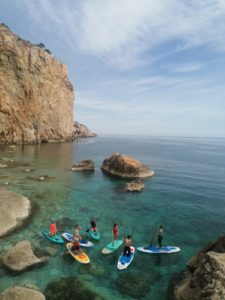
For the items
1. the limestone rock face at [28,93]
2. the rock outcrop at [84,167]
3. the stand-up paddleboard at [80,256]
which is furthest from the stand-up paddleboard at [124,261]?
the limestone rock face at [28,93]

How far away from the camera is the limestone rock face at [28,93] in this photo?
274 ft

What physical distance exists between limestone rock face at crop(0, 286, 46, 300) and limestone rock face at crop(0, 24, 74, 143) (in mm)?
76863

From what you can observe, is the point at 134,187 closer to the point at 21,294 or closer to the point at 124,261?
the point at 124,261

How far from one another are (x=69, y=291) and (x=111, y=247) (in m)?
6.09

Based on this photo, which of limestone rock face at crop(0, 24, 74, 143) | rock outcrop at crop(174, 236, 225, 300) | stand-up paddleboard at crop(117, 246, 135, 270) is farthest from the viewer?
limestone rock face at crop(0, 24, 74, 143)

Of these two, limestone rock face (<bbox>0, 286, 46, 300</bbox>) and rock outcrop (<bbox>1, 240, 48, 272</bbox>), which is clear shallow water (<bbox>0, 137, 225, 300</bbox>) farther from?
limestone rock face (<bbox>0, 286, 46, 300</bbox>)

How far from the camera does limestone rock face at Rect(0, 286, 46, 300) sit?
13313 millimetres

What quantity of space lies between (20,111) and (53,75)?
82.8 feet

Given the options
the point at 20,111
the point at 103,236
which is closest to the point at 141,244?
the point at 103,236

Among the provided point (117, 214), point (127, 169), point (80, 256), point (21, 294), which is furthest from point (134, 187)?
point (21, 294)

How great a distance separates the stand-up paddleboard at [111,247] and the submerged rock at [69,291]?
14.0 ft

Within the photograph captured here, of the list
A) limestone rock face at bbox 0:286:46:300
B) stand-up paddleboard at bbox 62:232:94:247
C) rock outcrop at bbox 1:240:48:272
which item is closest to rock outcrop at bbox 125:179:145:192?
stand-up paddleboard at bbox 62:232:94:247

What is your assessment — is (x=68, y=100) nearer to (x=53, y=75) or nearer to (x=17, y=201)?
(x=53, y=75)

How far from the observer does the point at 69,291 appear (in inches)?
595
